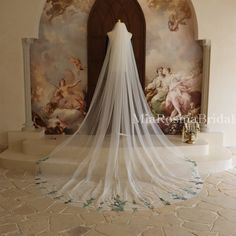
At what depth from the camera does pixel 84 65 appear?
543 centimetres

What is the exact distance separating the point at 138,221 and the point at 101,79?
2123mm

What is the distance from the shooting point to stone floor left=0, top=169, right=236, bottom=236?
292 cm

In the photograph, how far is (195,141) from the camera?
5.03 m

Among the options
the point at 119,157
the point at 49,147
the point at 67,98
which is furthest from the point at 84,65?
the point at 119,157

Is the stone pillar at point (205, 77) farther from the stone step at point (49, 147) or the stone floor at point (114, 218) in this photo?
the stone floor at point (114, 218)

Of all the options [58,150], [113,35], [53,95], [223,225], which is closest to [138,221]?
[223,225]

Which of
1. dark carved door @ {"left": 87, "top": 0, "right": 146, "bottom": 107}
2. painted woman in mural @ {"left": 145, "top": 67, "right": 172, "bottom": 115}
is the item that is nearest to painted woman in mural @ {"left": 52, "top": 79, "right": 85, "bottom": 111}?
dark carved door @ {"left": 87, "top": 0, "right": 146, "bottom": 107}

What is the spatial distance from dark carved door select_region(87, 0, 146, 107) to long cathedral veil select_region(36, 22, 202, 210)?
959mm

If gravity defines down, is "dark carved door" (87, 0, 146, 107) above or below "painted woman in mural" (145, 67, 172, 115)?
above

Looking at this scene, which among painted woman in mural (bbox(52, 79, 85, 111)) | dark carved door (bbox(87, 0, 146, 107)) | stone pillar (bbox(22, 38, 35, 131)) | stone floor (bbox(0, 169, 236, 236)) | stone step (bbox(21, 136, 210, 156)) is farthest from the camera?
painted woman in mural (bbox(52, 79, 85, 111))

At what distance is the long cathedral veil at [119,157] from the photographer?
150 inches

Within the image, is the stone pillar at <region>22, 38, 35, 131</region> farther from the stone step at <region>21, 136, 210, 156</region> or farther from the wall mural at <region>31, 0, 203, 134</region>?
the stone step at <region>21, 136, 210, 156</region>

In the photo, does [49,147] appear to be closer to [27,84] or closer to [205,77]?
[27,84]

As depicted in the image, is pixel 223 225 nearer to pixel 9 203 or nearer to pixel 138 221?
pixel 138 221
